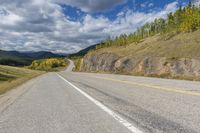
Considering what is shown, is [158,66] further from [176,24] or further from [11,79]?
[176,24]

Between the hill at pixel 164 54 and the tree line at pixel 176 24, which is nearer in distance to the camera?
the hill at pixel 164 54

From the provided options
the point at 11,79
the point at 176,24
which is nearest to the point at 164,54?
the point at 11,79

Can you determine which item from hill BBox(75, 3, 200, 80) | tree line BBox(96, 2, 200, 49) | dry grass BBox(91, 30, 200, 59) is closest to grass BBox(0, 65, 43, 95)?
hill BBox(75, 3, 200, 80)

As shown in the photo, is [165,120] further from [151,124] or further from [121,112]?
[121,112]

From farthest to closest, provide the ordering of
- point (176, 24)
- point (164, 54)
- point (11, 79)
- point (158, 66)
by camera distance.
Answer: point (176, 24)
point (164, 54)
point (11, 79)
point (158, 66)

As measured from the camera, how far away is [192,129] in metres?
5.18

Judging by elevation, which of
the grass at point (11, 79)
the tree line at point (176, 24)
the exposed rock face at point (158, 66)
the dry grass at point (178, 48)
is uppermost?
the tree line at point (176, 24)

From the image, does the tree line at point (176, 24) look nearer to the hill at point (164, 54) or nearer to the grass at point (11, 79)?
the hill at point (164, 54)

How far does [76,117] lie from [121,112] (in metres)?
1.20

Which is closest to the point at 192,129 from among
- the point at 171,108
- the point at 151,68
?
the point at 171,108

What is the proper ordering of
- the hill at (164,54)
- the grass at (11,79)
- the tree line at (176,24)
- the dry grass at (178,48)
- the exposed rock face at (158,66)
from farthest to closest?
the tree line at (176,24), the dry grass at (178,48), the hill at (164,54), the exposed rock face at (158,66), the grass at (11,79)

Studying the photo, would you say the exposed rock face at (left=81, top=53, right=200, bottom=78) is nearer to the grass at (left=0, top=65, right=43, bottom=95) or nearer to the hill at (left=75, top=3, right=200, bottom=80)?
the hill at (left=75, top=3, right=200, bottom=80)

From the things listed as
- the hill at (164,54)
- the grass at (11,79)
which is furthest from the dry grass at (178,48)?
the grass at (11,79)

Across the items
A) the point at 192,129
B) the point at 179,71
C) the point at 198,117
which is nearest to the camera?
the point at 192,129
